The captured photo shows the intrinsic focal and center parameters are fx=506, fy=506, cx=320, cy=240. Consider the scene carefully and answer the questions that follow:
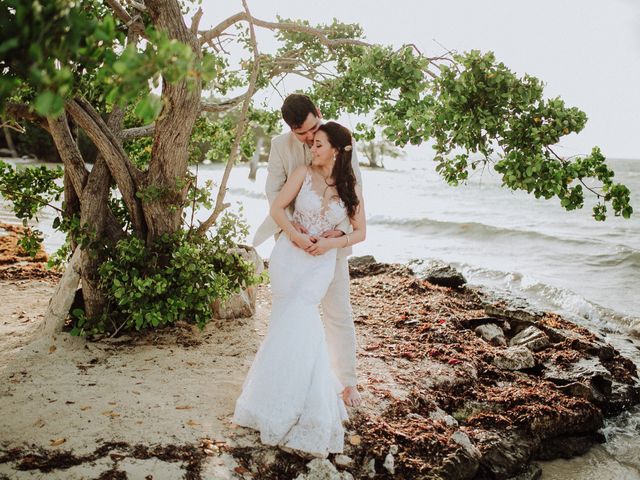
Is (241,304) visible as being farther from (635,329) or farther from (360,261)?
(635,329)

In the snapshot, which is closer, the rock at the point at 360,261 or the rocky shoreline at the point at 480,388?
the rocky shoreline at the point at 480,388

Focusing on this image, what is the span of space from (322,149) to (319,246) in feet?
2.49

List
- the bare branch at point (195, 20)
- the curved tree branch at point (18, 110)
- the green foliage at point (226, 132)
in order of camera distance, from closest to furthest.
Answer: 1. the curved tree branch at point (18, 110)
2. the bare branch at point (195, 20)
3. the green foliage at point (226, 132)

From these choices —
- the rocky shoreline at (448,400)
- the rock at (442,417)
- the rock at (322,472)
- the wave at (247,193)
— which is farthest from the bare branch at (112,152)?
the wave at (247,193)

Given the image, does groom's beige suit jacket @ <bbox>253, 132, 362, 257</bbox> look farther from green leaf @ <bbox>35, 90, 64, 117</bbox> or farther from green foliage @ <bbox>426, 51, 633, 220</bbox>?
green leaf @ <bbox>35, 90, 64, 117</bbox>

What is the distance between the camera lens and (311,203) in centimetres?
409

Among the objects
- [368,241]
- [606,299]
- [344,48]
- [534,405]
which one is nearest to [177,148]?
[344,48]

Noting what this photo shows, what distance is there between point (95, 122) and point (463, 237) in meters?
15.7

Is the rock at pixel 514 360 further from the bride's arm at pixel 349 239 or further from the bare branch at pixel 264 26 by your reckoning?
the bare branch at pixel 264 26

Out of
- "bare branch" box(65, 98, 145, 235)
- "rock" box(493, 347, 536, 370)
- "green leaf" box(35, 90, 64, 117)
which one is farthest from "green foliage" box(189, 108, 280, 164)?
"green leaf" box(35, 90, 64, 117)

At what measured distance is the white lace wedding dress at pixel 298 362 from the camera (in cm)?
377

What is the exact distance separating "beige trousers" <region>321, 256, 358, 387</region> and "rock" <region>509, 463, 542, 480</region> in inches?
67.1

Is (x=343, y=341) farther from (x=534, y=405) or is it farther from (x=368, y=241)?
(x=368, y=241)

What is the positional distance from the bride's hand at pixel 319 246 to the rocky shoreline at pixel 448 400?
4.95 ft
